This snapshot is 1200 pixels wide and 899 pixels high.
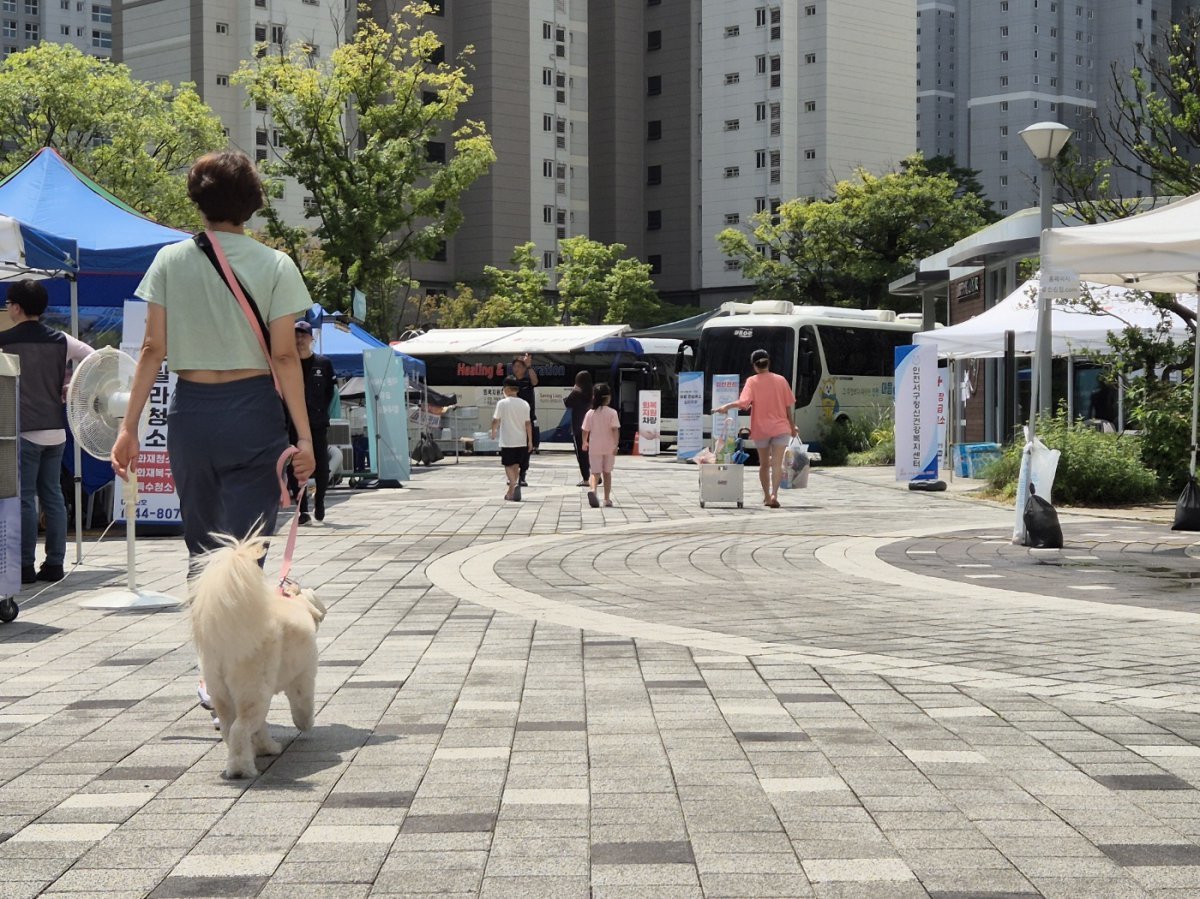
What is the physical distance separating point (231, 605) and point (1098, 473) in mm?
14529

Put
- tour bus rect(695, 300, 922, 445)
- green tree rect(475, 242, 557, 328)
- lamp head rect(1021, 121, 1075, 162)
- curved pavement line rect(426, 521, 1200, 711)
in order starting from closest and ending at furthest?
curved pavement line rect(426, 521, 1200, 711)
lamp head rect(1021, 121, 1075, 162)
tour bus rect(695, 300, 922, 445)
green tree rect(475, 242, 557, 328)

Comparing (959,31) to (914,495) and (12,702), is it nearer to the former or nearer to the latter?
(914,495)

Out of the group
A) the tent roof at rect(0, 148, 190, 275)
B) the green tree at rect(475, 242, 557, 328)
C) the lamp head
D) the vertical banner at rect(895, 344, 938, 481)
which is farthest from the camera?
the green tree at rect(475, 242, 557, 328)

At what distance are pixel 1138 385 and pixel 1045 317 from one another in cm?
442

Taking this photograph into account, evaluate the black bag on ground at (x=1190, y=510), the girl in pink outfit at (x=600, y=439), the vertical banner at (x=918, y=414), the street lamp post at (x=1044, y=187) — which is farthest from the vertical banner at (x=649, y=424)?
the black bag on ground at (x=1190, y=510)

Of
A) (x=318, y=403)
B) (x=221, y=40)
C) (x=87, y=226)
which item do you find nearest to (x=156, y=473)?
(x=318, y=403)

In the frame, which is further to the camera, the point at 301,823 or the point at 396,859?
the point at 301,823

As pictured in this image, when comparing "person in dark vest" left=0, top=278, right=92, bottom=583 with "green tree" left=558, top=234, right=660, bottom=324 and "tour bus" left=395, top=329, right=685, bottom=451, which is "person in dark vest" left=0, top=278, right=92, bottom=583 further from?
"green tree" left=558, top=234, right=660, bottom=324

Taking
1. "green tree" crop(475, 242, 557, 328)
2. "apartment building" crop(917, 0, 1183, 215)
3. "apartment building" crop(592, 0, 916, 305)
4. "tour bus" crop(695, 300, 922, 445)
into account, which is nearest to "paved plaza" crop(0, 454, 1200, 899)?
"tour bus" crop(695, 300, 922, 445)

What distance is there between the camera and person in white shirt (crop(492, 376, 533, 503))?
1942 cm

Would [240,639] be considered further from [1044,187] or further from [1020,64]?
[1020,64]

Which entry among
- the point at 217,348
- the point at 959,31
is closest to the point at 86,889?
the point at 217,348

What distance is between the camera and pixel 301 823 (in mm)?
4102

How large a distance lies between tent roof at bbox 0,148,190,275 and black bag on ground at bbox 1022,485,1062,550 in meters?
7.80
